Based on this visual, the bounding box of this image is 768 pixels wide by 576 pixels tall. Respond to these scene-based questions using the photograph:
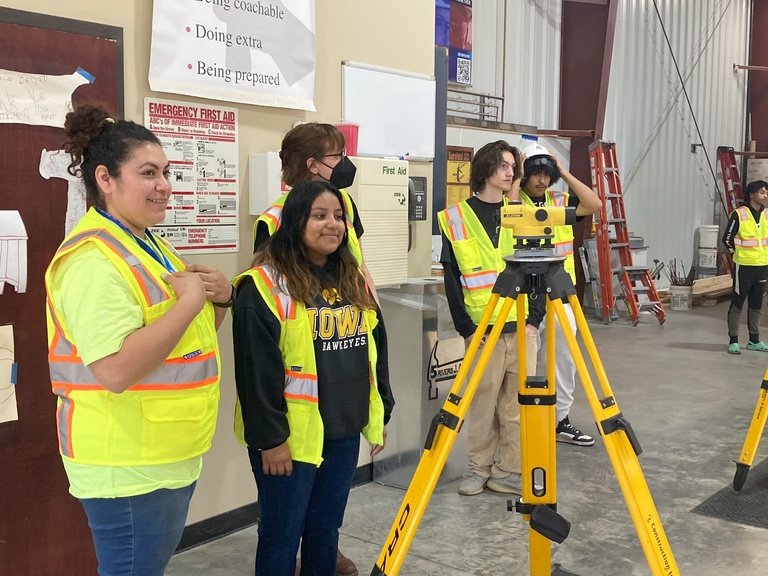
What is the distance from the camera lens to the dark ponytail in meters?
1.67

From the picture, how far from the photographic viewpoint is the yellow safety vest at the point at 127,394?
1.59m

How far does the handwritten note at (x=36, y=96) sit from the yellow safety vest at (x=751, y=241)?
21.2ft

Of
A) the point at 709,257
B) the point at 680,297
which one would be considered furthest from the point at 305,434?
the point at 709,257

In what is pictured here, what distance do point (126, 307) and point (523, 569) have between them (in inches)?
79.0

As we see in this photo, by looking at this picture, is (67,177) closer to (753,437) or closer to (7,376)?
(7,376)

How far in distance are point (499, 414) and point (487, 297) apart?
1.94ft

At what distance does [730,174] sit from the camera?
12.4 metres

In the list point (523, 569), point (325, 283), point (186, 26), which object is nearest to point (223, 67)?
point (186, 26)

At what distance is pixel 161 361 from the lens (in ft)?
5.16

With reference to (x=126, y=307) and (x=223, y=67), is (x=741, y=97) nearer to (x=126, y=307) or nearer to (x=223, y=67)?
(x=223, y=67)

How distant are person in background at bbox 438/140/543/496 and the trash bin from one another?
0.17 meters

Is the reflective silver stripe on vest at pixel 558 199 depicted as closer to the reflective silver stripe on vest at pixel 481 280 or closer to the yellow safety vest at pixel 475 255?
the yellow safety vest at pixel 475 255

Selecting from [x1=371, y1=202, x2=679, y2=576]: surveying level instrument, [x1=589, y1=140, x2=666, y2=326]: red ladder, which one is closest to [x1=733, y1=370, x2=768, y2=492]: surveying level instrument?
[x1=371, y1=202, x2=679, y2=576]: surveying level instrument

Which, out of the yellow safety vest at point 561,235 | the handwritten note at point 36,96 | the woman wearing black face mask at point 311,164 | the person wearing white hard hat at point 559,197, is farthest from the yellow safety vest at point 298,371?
the yellow safety vest at point 561,235
